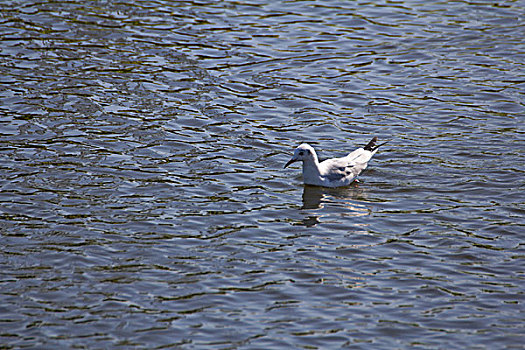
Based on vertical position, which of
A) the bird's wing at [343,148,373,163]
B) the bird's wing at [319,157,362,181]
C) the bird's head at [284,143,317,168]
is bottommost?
the bird's wing at [319,157,362,181]

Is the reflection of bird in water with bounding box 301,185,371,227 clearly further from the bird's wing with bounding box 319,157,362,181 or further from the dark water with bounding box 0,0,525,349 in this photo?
the bird's wing with bounding box 319,157,362,181

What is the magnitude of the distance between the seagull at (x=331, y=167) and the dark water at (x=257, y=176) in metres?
0.29

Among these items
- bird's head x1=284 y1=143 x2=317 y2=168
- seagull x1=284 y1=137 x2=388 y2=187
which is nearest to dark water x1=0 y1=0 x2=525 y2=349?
seagull x1=284 y1=137 x2=388 y2=187

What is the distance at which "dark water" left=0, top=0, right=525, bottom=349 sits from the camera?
1034 centimetres

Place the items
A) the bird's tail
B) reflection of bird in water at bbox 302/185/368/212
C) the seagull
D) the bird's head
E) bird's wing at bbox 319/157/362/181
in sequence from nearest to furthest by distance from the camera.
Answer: reflection of bird in water at bbox 302/185/368/212, the bird's head, the seagull, bird's wing at bbox 319/157/362/181, the bird's tail

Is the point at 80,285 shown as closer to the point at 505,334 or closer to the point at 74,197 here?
the point at 74,197

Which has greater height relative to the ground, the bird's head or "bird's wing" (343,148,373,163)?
the bird's head

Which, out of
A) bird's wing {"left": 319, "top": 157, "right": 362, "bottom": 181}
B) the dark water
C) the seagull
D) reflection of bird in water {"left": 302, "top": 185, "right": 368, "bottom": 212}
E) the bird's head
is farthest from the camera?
bird's wing {"left": 319, "top": 157, "right": 362, "bottom": 181}

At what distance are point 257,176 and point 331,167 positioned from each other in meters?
1.43

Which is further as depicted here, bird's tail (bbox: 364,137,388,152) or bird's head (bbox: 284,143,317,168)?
bird's tail (bbox: 364,137,388,152)

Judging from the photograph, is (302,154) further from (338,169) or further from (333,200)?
(333,200)

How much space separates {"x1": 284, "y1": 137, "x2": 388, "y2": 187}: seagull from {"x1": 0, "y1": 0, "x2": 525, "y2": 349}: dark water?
290 millimetres

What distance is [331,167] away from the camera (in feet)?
49.1

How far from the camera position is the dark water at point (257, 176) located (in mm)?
10336
